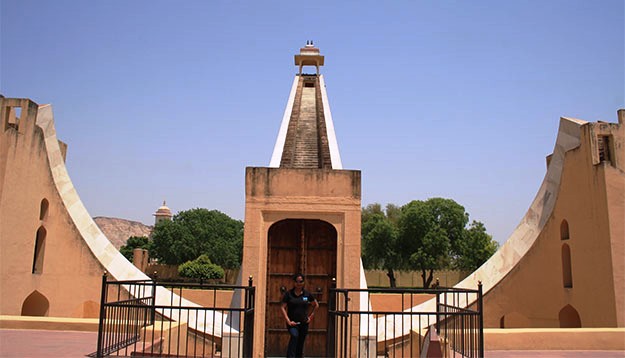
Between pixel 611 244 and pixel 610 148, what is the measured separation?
196cm

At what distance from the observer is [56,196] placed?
11242 millimetres

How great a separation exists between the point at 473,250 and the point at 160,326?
25.6 meters

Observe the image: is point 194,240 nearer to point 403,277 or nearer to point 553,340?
point 403,277

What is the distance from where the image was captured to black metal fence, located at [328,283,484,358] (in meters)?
6.19

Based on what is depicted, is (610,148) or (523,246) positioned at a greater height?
(610,148)

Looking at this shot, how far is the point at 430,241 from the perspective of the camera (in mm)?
29719

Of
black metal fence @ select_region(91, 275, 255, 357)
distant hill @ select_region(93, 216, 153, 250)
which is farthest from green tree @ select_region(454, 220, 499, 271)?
distant hill @ select_region(93, 216, 153, 250)

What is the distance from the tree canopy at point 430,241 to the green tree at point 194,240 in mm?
12520

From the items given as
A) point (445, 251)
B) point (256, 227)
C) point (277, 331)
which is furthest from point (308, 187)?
point (445, 251)

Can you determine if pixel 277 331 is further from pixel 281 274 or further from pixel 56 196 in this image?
pixel 56 196

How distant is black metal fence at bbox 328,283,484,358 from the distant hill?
166ft

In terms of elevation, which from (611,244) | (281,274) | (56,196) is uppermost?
(56,196)

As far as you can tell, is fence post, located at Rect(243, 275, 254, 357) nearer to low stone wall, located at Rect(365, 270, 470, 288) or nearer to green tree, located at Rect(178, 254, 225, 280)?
green tree, located at Rect(178, 254, 225, 280)

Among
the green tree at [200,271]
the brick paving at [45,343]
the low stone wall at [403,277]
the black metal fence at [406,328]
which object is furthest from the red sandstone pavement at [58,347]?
the low stone wall at [403,277]
